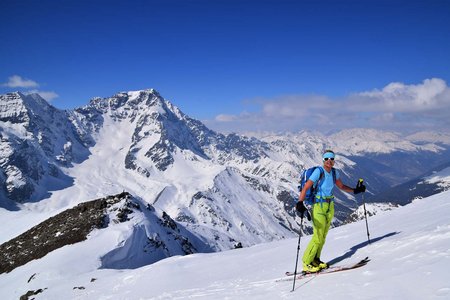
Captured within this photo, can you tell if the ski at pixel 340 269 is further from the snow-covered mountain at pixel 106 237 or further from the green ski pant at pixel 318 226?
the snow-covered mountain at pixel 106 237

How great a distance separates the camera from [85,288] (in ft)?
76.0

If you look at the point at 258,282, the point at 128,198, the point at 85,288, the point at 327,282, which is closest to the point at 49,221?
the point at 128,198

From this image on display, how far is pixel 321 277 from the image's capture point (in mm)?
11109

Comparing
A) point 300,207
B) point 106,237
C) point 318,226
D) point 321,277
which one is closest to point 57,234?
point 106,237

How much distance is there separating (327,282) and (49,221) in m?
53.6

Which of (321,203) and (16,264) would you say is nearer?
(321,203)

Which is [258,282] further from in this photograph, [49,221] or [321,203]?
[49,221]

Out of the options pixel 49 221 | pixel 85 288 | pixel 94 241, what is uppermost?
pixel 49 221

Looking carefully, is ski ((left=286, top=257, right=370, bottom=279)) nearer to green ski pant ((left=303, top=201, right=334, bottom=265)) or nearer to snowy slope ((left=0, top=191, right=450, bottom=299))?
snowy slope ((left=0, top=191, right=450, bottom=299))

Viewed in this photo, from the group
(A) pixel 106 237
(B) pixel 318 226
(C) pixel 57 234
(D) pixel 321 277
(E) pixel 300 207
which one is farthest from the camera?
(C) pixel 57 234

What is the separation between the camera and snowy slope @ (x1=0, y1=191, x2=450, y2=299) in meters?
8.54

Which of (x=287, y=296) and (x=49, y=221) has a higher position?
(x=49, y=221)

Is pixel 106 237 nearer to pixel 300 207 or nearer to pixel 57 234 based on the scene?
pixel 57 234

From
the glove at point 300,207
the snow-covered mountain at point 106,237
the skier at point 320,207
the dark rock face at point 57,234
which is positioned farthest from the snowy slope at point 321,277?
the dark rock face at point 57,234
